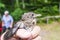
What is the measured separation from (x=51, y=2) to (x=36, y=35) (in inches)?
826

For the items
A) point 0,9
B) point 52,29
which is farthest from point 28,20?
point 0,9

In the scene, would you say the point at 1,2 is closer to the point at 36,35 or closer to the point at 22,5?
the point at 22,5

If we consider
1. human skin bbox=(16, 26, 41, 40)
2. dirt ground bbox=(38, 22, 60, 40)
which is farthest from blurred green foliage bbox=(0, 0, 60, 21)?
human skin bbox=(16, 26, 41, 40)

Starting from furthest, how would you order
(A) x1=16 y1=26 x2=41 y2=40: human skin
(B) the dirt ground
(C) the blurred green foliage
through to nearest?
(C) the blurred green foliage → (B) the dirt ground → (A) x1=16 y1=26 x2=41 y2=40: human skin

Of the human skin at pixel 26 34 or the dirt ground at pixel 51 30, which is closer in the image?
the human skin at pixel 26 34

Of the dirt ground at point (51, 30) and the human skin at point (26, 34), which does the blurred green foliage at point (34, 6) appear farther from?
the human skin at point (26, 34)

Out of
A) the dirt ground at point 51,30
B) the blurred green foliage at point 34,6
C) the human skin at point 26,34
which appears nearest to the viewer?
the human skin at point 26,34

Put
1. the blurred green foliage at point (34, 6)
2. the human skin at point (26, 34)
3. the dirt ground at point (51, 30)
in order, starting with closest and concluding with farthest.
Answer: the human skin at point (26, 34) < the dirt ground at point (51, 30) < the blurred green foliage at point (34, 6)

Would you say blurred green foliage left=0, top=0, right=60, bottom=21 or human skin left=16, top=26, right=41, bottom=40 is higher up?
human skin left=16, top=26, right=41, bottom=40

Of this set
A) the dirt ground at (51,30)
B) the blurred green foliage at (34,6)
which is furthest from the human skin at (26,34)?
the blurred green foliage at (34,6)

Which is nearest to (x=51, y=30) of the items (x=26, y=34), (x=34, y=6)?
(x=34, y=6)

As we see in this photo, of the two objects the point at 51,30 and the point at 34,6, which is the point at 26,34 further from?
the point at 34,6

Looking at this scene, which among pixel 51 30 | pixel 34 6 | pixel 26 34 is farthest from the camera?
pixel 34 6

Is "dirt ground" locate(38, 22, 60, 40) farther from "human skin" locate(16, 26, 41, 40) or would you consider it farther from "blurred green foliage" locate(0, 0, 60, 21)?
"human skin" locate(16, 26, 41, 40)
